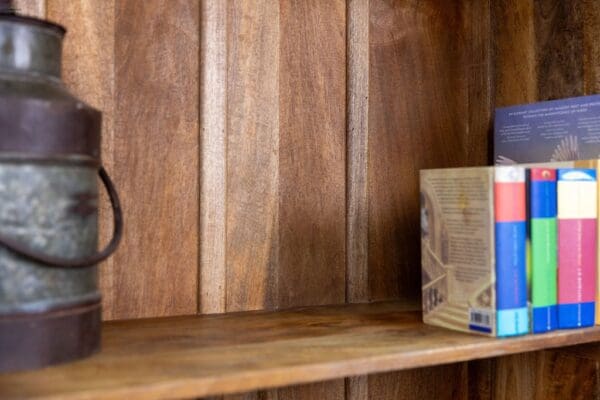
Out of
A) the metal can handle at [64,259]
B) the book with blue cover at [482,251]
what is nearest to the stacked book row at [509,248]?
the book with blue cover at [482,251]

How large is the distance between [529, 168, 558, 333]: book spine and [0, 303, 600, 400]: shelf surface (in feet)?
0.12

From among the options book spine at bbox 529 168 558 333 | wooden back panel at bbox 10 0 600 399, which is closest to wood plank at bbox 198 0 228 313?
wooden back panel at bbox 10 0 600 399

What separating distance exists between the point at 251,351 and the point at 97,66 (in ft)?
1.64

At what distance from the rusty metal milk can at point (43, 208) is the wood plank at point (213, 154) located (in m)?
0.30

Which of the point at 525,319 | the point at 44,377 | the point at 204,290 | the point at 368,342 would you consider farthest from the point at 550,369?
the point at 44,377

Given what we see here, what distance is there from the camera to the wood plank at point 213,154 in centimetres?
117

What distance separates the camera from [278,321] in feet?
3.68

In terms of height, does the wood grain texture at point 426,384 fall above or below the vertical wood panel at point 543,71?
below

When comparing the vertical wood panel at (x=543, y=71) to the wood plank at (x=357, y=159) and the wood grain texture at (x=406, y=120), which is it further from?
the wood plank at (x=357, y=159)

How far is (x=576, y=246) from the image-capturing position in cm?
111

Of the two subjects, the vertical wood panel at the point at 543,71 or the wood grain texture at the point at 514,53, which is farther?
the wood grain texture at the point at 514,53

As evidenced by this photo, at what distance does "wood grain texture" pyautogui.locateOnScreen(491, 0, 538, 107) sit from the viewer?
140cm

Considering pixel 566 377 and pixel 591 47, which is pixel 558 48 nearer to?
pixel 591 47

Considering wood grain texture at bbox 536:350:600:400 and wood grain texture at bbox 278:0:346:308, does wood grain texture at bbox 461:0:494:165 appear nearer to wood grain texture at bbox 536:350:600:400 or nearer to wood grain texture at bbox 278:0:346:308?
wood grain texture at bbox 278:0:346:308
